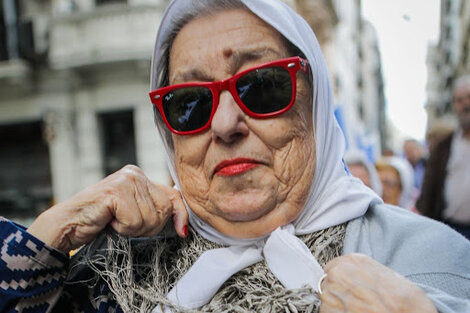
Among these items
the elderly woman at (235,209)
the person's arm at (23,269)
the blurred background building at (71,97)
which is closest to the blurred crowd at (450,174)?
the elderly woman at (235,209)

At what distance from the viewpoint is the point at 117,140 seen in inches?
388

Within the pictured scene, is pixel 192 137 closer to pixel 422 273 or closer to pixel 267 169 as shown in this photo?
pixel 267 169

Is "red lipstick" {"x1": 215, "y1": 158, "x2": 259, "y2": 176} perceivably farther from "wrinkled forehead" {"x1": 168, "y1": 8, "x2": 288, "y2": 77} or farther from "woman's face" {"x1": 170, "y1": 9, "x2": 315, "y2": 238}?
"wrinkled forehead" {"x1": 168, "y1": 8, "x2": 288, "y2": 77}

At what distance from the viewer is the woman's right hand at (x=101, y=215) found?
112cm

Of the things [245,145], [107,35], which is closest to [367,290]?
[245,145]

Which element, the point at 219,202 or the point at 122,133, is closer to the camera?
the point at 219,202

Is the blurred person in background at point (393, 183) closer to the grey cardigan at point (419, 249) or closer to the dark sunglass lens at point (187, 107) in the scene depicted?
the grey cardigan at point (419, 249)

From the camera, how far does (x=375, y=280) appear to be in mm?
A: 872

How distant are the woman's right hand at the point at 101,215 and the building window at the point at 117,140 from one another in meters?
8.71

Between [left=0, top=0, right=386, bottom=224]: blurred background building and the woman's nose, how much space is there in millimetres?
8134

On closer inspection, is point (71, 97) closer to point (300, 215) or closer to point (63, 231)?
point (63, 231)

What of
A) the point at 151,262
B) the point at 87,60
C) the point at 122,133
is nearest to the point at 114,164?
the point at 122,133

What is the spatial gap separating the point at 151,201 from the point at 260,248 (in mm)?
346

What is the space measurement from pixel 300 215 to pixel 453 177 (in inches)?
82.6
